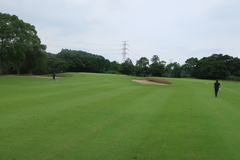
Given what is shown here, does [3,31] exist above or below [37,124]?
above

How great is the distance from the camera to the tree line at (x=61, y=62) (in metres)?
42.2

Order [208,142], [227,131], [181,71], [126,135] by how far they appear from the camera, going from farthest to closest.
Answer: [181,71] → [227,131] → [126,135] → [208,142]

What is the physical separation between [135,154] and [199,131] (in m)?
3.75

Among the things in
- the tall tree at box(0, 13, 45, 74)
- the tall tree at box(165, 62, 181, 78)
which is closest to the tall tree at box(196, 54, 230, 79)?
the tall tree at box(165, 62, 181, 78)

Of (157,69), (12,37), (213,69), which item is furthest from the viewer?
(157,69)

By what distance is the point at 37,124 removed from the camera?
330 inches

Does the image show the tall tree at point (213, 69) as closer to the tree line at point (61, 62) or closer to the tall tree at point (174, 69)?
the tree line at point (61, 62)

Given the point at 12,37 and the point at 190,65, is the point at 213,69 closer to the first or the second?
the point at 190,65

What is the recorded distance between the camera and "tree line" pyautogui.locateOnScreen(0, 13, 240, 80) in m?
42.2

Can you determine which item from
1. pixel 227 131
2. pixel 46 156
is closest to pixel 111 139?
pixel 46 156

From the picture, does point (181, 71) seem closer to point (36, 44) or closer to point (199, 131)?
point (36, 44)

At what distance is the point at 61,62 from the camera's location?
8262 centimetres

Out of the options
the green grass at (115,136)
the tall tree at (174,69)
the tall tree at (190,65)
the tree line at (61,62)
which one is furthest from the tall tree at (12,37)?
the tall tree at (190,65)

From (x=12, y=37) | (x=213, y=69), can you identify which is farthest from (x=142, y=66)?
(x=12, y=37)
